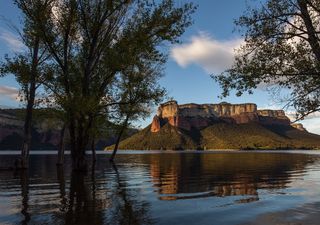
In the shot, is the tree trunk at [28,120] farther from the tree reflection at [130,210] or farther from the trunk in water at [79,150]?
the tree reflection at [130,210]

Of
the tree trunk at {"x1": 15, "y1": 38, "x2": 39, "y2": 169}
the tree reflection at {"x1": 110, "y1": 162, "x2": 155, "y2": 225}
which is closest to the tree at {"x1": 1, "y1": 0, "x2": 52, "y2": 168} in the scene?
the tree trunk at {"x1": 15, "y1": 38, "x2": 39, "y2": 169}

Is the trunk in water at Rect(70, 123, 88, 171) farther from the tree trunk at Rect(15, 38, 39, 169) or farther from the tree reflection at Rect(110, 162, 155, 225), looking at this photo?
A: the tree reflection at Rect(110, 162, 155, 225)

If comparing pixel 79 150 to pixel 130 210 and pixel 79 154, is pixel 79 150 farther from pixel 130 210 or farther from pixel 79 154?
pixel 130 210

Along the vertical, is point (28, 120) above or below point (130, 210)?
above

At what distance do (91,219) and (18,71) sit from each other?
22.4m

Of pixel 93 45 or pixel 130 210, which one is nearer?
pixel 130 210

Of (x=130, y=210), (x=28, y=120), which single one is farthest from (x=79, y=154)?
(x=130, y=210)

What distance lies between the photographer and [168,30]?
105 feet

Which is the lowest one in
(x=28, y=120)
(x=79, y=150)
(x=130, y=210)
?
(x=130, y=210)

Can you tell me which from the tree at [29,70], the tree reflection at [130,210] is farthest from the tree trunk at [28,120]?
the tree reflection at [130,210]

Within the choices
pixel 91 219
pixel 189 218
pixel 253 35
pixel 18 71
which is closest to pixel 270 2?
pixel 253 35

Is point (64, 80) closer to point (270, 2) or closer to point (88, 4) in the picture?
point (88, 4)

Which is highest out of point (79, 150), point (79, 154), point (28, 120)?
point (28, 120)

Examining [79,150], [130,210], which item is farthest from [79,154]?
[130,210]
